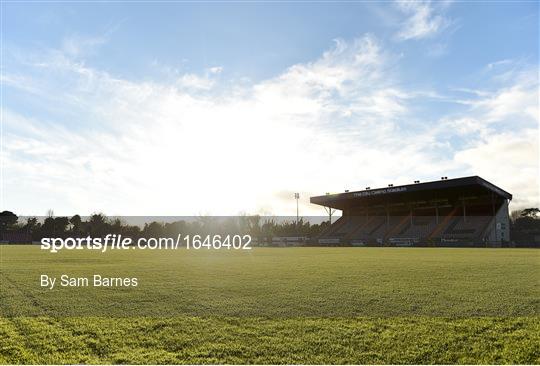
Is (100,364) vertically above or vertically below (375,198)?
below

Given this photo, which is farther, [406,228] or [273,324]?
[406,228]

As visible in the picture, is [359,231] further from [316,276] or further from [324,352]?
[324,352]

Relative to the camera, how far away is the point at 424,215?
6712 cm

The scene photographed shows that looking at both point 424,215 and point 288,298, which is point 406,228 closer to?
point 424,215

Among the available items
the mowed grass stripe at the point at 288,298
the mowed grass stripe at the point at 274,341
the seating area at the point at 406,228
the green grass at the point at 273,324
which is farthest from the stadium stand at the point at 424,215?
the mowed grass stripe at the point at 274,341

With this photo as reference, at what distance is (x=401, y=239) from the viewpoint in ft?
189

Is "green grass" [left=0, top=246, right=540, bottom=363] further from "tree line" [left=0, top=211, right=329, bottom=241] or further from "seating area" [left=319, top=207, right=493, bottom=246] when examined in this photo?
"tree line" [left=0, top=211, right=329, bottom=241]

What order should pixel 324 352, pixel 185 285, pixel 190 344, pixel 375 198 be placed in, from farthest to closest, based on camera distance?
pixel 375 198
pixel 185 285
pixel 190 344
pixel 324 352

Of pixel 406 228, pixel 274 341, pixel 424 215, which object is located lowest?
pixel 274 341

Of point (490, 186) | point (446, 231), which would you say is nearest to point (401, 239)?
point (446, 231)

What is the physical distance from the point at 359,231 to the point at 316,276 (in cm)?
5645

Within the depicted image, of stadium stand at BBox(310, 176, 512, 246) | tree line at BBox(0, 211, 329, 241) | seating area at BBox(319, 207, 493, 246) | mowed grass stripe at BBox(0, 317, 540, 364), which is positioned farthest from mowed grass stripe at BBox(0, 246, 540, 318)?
tree line at BBox(0, 211, 329, 241)

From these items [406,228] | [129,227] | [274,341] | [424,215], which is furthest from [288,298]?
[129,227]

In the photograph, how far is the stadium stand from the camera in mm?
55844
